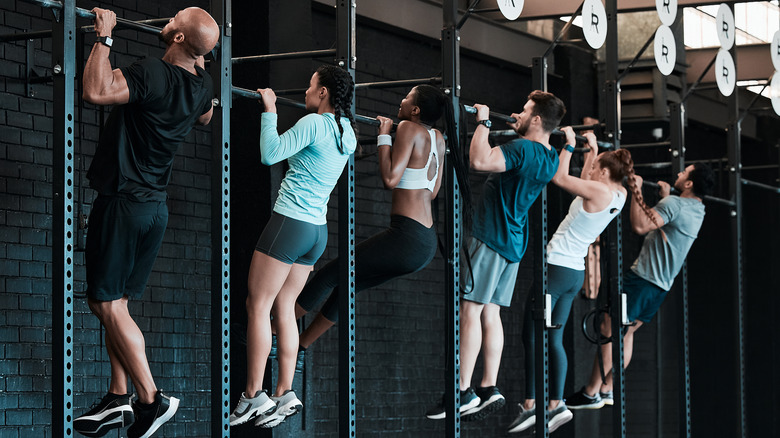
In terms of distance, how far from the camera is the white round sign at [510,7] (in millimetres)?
6508

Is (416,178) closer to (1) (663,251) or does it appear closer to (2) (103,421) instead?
(2) (103,421)

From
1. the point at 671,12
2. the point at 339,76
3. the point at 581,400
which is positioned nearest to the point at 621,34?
the point at 671,12

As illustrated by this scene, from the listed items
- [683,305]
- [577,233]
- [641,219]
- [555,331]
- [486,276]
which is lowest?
[555,331]

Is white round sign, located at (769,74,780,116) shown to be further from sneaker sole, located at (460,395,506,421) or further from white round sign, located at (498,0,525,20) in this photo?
sneaker sole, located at (460,395,506,421)

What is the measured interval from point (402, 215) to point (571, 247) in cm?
174

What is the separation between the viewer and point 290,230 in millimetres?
5348

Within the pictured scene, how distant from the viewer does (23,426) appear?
6.30 metres

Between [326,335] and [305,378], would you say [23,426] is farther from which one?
[326,335]

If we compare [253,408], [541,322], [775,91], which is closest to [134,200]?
[253,408]

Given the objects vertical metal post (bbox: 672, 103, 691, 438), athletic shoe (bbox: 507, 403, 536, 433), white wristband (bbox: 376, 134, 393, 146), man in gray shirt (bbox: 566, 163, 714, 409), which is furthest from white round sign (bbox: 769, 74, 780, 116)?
white wristband (bbox: 376, 134, 393, 146)

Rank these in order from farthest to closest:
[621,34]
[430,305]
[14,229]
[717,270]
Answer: [717,270], [621,34], [430,305], [14,229]

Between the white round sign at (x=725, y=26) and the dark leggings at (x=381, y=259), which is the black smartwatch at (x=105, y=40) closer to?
the dark leggings at (x=381, y=259)

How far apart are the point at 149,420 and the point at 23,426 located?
1.83m

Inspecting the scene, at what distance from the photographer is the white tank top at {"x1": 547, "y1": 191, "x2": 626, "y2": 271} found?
730 centimetres
